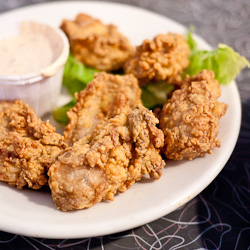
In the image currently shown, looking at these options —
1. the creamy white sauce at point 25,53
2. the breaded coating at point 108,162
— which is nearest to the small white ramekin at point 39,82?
the creamy white sauce at point 25,53

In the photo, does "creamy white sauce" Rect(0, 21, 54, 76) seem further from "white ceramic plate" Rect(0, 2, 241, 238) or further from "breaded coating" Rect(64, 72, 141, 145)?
"white ceramic plate" Rect(0, 2, 241, 238)

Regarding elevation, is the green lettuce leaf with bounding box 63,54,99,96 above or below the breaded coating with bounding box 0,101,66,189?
below

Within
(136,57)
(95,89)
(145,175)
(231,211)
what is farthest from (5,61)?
(231,211)

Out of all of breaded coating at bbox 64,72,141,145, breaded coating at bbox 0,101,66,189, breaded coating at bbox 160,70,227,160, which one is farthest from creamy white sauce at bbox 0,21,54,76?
breaded coating at bbox 160,70,227,160

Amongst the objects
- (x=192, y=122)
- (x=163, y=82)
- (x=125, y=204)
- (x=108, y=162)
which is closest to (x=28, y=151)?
(x=108, y=162)

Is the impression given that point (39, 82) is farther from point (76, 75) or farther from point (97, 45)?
point (97, 45)

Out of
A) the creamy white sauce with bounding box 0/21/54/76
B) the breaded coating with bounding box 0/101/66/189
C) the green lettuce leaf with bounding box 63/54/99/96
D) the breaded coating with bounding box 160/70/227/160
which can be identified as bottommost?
the green lettuce leaf with bounding box 63/54/99/96
